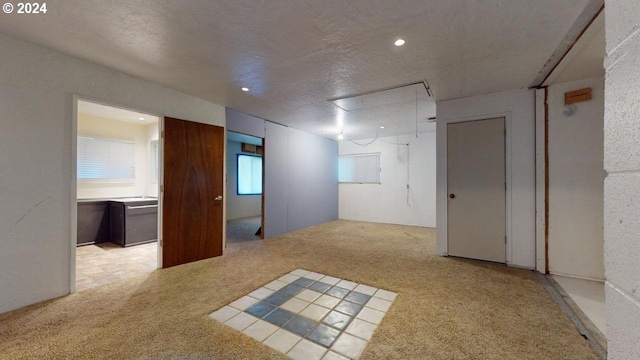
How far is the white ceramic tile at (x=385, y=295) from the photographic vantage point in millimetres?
2381

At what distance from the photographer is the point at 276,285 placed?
268cm

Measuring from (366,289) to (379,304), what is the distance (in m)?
0.32

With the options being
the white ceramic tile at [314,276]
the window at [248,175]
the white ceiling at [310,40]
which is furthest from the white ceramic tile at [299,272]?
the window at [248,175]

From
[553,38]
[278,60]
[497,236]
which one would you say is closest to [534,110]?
[553,38]

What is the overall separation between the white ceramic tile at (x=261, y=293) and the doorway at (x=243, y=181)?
390 centimetres

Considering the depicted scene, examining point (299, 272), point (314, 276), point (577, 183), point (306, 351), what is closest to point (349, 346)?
point (306, 351)

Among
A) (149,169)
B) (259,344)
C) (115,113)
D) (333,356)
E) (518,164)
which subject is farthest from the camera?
(149,169)

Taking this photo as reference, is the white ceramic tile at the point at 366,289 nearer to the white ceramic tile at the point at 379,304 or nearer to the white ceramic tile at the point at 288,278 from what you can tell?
the white ceramic tile at the point at 379,304

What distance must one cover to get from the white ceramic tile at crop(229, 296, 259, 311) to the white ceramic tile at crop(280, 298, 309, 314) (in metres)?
0.31

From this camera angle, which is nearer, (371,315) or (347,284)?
(371,315)

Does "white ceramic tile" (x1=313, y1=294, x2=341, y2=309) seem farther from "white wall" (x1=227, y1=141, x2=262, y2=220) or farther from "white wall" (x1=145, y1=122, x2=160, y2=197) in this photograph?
"white wall" (x1=227, y1=141, x2=262, y2=220)

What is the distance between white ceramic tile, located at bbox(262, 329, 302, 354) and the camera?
1687 millimetres

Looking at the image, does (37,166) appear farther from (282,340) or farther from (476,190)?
(476,190)

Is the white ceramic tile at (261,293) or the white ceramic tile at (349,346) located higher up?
the white ceramic tile at (261,293)
